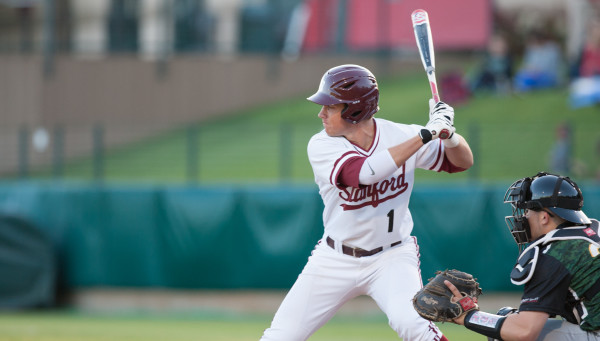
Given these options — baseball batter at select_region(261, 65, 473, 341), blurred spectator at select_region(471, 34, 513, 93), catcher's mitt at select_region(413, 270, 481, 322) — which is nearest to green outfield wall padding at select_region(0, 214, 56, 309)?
baseball batter at select_region(261, 65, 473, 341)

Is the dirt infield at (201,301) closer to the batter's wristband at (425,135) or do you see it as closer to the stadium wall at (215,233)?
the stadium wall at (215,233)

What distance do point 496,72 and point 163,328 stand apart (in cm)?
1045

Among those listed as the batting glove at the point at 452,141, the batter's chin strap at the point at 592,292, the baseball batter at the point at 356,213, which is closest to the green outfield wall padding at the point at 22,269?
the baseball batter at the point at 356,213

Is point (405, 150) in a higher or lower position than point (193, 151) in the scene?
higher

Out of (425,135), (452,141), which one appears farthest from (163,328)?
→ (425,135)

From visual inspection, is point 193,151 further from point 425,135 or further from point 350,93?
point 425,135

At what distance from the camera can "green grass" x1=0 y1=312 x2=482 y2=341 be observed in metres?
9.20

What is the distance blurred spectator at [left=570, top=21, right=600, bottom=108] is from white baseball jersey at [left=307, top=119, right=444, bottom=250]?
34.2 ft

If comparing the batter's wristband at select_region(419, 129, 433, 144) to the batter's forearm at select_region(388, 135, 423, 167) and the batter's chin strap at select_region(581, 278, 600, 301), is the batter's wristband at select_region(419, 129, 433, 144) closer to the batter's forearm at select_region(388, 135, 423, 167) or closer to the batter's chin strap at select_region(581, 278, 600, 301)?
the batter's forearm at select_region(388, 135, 423, 167)

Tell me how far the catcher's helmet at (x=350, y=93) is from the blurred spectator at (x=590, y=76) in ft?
34.4

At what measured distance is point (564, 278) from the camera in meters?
4.14

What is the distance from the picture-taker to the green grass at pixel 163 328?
9203 millimetres

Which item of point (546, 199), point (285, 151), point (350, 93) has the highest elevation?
point (350, 93)

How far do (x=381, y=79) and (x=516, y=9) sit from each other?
177 inches
